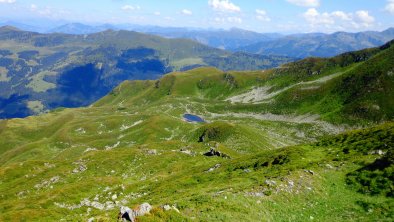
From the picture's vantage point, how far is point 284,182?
42.2 metres

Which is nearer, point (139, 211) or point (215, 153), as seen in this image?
point (139, 211)

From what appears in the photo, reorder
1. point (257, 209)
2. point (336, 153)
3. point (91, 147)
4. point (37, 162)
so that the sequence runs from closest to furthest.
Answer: point (257, 209) < point (336, 153) < point (37, 162) < point (91, 147)

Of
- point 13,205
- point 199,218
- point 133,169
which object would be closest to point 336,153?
point 199,218

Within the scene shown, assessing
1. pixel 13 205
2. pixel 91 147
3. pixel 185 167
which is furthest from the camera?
pixel 91 147

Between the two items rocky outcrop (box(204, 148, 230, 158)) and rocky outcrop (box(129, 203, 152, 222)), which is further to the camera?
rocky outcrop (box(204, 148, 230, 158))

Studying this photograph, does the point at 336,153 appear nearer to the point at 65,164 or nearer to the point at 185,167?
the point at 185,167

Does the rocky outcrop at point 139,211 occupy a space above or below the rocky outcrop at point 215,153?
above

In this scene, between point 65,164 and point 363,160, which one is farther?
point 65,164

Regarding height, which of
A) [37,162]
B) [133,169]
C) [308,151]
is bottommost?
[37,162]

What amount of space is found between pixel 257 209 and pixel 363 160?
2017 cm

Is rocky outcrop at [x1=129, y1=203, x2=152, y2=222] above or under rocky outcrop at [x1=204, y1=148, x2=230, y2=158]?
above

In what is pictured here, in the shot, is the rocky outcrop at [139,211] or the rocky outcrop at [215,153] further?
the rocky outcrop at [215,153]

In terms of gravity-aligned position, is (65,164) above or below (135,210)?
below

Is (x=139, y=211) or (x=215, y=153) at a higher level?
(x=139, y=211)
